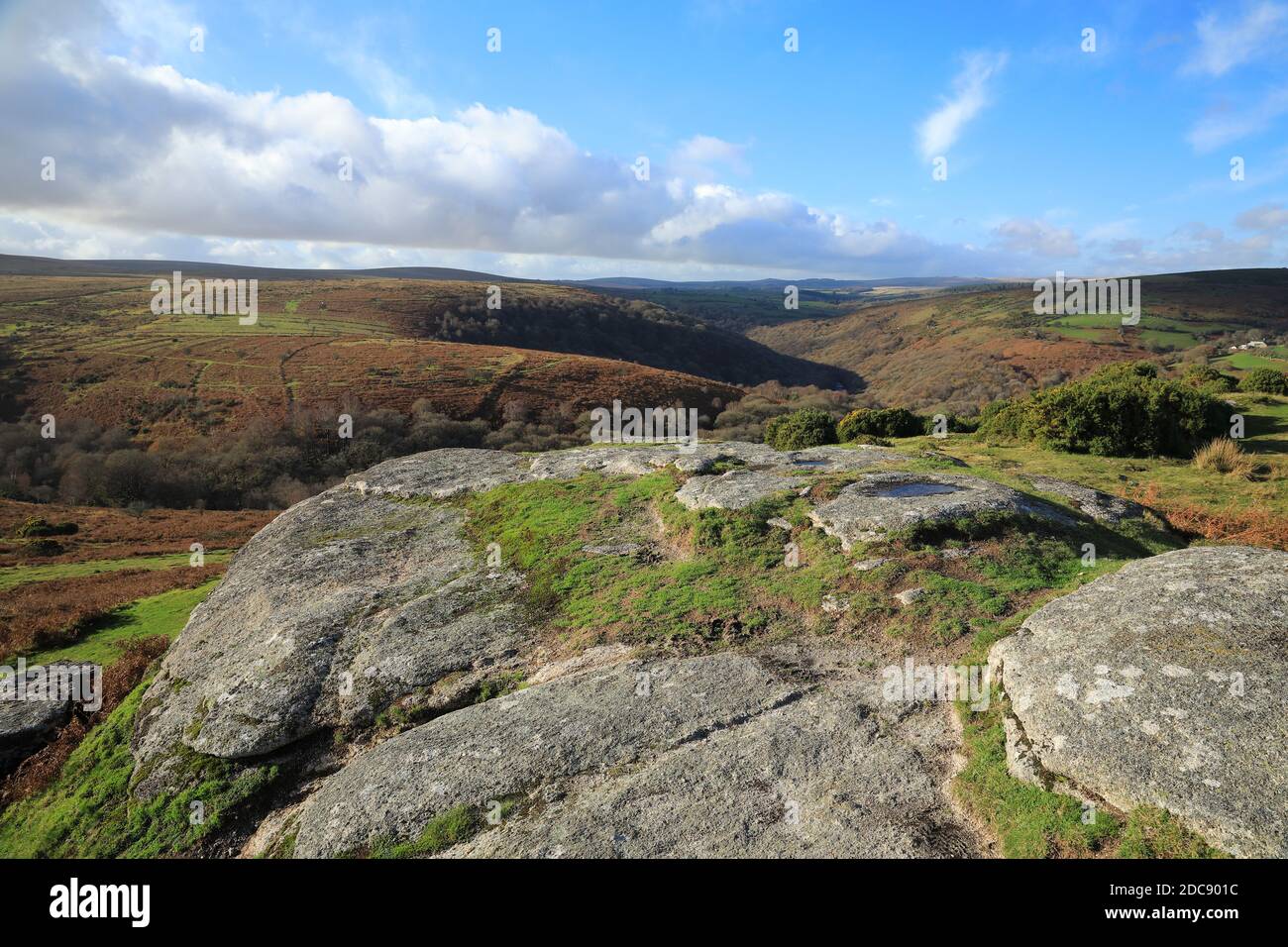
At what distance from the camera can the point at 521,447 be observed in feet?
194

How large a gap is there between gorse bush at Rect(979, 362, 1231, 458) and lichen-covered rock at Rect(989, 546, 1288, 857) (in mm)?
14660

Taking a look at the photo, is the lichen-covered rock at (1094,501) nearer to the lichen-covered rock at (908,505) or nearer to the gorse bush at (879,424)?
the lichen-covered rock at (908,505)

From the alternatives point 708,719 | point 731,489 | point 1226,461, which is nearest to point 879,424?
point 1226,461

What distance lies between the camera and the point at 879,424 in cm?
3170

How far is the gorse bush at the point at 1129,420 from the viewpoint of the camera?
21.7 meters

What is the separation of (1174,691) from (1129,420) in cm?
1914

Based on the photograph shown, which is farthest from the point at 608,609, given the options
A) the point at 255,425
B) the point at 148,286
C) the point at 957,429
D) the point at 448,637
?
the point at 148,286

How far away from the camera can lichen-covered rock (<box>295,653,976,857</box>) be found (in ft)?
20.7

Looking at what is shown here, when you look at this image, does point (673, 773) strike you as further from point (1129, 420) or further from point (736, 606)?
point (1129, 420)

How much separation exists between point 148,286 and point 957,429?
164 metres

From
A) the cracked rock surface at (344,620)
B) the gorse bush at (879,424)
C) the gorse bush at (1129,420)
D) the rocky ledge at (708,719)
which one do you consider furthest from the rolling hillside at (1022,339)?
the rocky ledge at (708,719)

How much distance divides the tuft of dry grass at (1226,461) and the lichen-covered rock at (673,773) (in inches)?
667

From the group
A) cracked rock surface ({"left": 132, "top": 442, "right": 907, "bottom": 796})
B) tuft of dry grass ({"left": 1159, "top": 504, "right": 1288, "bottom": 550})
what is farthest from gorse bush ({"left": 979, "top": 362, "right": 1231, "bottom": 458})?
cracked rock surface ({"left": 132, "top": 442, "right": 907, "bottom": 796})
